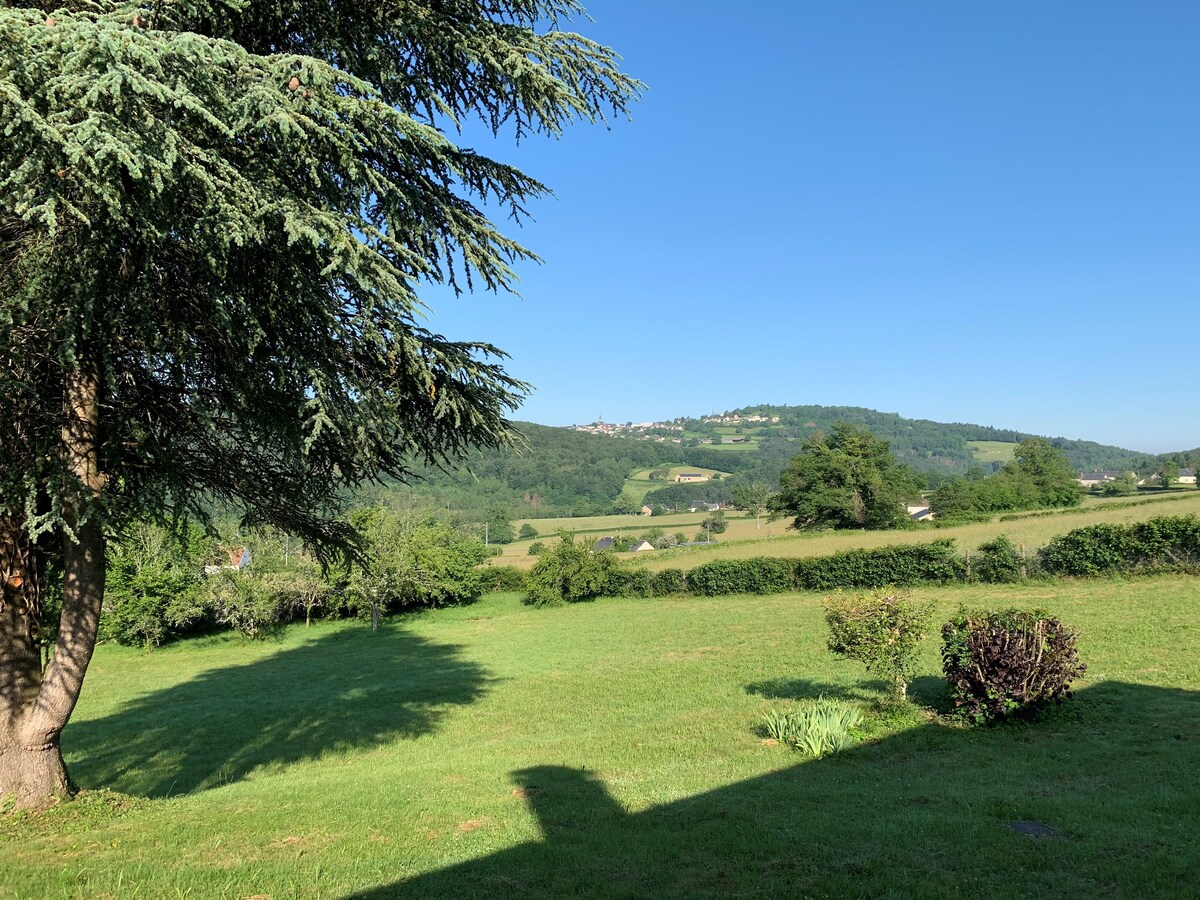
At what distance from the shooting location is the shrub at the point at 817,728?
8.45m

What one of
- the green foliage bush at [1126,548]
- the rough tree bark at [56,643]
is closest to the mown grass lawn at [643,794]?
the rough tree bark at [56,643]

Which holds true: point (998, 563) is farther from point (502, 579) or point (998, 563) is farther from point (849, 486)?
point (849, 486)

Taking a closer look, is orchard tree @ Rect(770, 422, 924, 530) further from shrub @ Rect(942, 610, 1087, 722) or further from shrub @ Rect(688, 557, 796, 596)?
shrub @ Rect(942, 610, 1087, 722)

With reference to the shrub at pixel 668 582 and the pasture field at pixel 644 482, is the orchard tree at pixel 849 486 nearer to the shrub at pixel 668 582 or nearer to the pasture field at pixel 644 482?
the shrub at pixel 668 582

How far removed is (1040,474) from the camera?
69750 millimetres

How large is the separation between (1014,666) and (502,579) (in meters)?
37.5

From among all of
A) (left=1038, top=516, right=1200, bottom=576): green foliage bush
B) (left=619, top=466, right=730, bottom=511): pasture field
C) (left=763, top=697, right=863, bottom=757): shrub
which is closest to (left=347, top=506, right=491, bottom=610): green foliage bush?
(left=1038, top=516, right=1200, bottom=576): green foliage bush

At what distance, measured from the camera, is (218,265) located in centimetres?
526

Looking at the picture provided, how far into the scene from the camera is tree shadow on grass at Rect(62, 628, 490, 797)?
12.2 metres

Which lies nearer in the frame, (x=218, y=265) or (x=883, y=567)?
(x=218, y=265)

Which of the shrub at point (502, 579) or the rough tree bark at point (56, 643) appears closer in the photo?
the rough tree bark at point (56, 643)

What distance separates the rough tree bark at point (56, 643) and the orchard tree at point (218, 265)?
0.8 inches

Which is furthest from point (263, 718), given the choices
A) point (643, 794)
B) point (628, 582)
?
point (628, 582)

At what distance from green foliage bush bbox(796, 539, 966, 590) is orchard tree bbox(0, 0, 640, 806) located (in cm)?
2773
